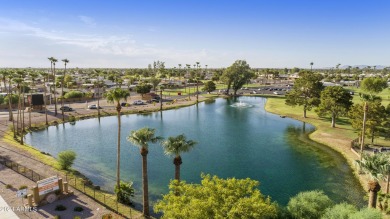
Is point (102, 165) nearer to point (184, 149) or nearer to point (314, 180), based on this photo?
point (184, 149)

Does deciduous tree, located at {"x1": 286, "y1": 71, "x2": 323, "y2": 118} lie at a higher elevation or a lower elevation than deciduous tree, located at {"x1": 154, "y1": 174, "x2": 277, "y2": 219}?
higher

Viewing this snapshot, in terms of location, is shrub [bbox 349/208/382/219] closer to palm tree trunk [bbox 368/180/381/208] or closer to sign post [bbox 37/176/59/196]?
palm tree trunk [bbox 368/180/381/208]

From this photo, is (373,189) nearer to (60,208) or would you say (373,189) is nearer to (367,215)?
(367,215)

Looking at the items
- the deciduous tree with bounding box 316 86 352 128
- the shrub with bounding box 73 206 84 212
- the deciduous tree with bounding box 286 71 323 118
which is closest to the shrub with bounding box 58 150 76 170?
the shrub with bounding box 73 206 84 212

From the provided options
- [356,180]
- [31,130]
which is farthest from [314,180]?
[31,130]

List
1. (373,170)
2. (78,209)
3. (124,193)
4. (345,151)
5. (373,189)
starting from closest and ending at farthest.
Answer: (373,189), (373,170), (78,209), (124,193), (345,151)

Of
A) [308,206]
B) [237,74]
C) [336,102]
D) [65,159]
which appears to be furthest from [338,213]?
[237,74]

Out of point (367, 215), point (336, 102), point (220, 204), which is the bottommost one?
point (367, 215)

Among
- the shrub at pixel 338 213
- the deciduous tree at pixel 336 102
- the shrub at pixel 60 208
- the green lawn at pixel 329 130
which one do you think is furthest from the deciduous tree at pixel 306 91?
the shrub at pixel 60 208
